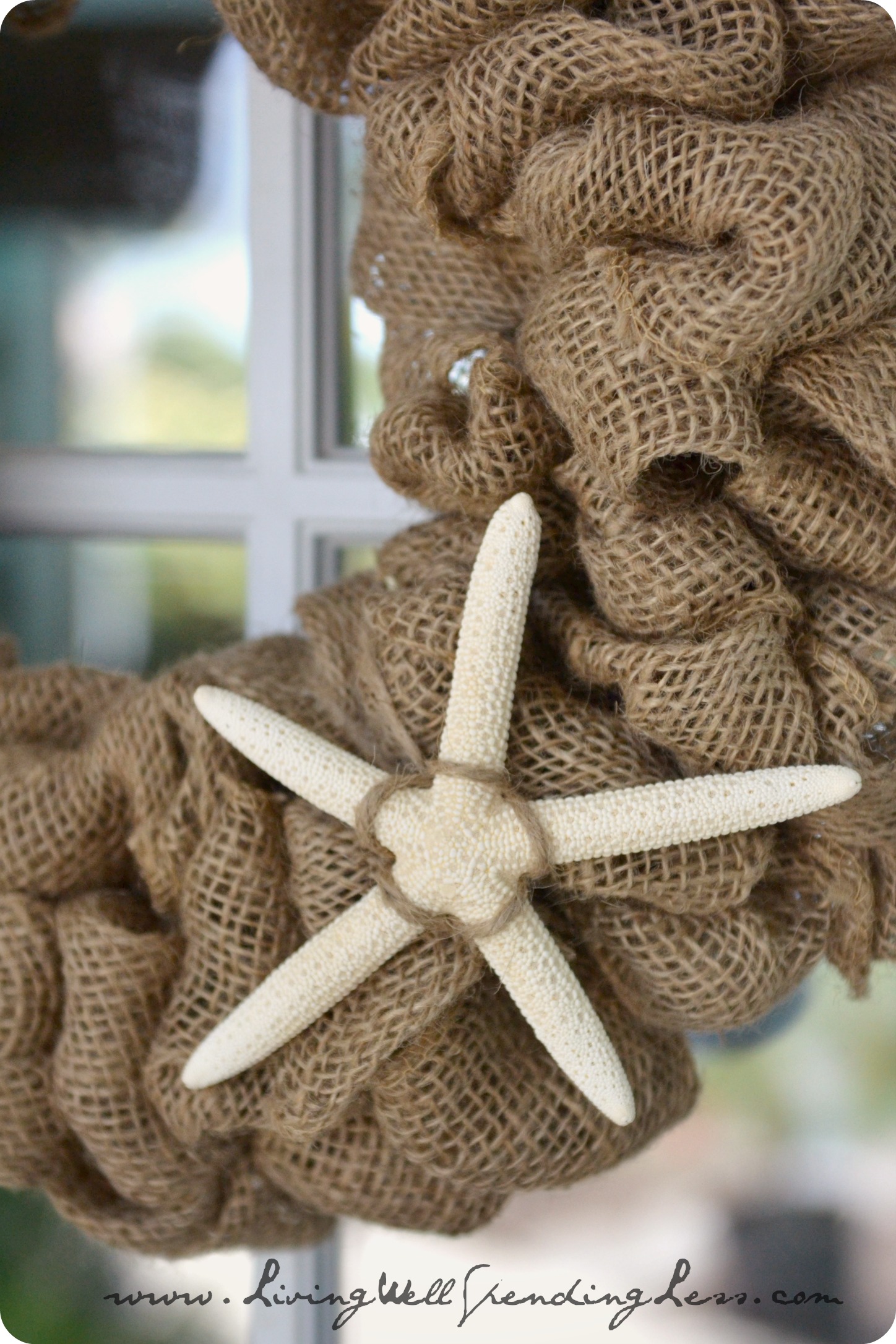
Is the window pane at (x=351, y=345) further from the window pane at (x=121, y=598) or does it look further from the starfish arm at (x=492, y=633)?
the starfish arm at (x=492, y=633)

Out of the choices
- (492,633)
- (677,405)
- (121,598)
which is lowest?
(121,598)

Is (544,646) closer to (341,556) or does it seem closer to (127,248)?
(341,556)

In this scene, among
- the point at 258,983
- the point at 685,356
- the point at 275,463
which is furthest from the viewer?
the point at 275,463

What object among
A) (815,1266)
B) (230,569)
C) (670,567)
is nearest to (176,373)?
(230,569)

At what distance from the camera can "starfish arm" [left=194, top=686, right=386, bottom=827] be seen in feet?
1.77

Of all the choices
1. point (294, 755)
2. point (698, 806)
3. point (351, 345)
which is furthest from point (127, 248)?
point (698, 806)

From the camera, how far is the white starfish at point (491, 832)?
0.49 metres

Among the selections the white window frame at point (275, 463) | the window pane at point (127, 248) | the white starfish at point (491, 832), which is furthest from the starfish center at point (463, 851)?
the window pane at point (127, 248)

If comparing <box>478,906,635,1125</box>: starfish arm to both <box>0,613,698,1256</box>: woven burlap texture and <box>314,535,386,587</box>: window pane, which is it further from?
<box>314,535,386,587</box>: window pane

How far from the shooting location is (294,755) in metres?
0.55

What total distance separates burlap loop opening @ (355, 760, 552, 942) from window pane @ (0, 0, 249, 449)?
627mm

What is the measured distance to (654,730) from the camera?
508 mm

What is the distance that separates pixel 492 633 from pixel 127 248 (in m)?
0.75

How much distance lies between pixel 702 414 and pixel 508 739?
7.5 inches
